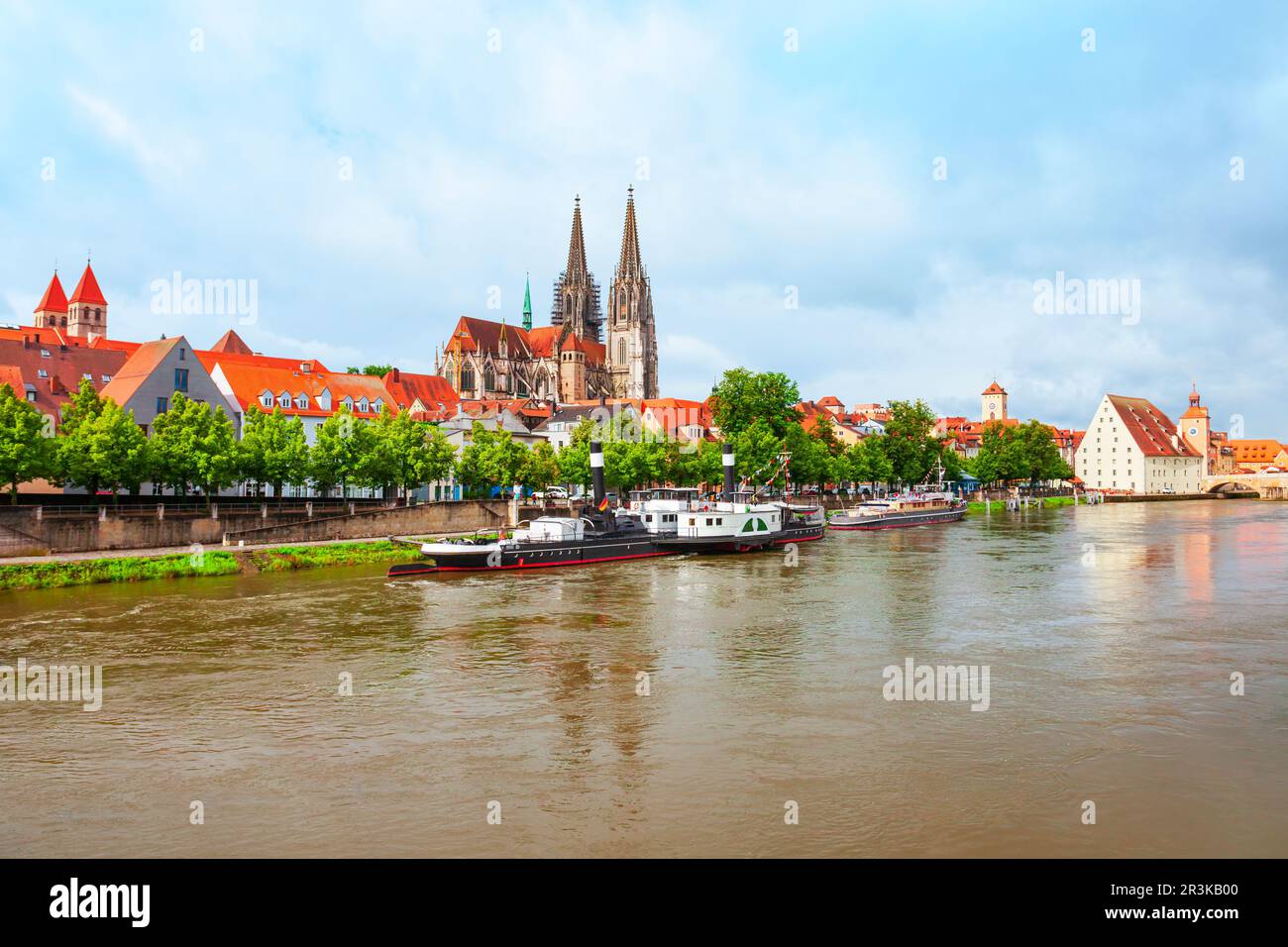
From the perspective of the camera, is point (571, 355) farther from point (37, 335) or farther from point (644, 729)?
point (644, 729)

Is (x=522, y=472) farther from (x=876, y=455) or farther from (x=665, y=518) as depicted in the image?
(x=876, y=455)

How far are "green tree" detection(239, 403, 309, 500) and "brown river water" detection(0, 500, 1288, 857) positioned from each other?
74.7 ft

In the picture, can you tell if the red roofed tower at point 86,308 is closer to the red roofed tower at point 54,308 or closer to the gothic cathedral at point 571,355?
the red roofed tower at point 54,308

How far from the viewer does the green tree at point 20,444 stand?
4669 centimetres

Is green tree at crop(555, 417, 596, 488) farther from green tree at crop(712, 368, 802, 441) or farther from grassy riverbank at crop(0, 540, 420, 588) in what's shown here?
grassy riverbank at crop(0, 540, 420, 588)

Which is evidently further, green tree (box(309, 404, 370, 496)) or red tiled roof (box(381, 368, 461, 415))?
red tiled roof (box(381, 368, 461, 415))

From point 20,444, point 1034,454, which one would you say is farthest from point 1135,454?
point 20,444

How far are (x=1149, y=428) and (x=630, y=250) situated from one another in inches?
4289

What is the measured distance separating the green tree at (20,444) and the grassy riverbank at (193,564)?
7434mm

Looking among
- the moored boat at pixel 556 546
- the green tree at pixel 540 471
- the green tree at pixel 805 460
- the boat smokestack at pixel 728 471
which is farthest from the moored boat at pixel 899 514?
the moored boat at pixel 556 546

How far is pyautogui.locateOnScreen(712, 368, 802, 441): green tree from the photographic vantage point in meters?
102

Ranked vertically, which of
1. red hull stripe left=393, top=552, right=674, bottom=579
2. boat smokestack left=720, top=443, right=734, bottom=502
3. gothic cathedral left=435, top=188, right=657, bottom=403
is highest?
gothic cathedral left=435, top=188, right=657, bottom=403

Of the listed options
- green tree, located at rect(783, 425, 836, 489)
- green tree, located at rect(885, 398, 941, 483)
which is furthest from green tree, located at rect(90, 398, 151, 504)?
green tree, located at rect(885, 398, 941, 483)
